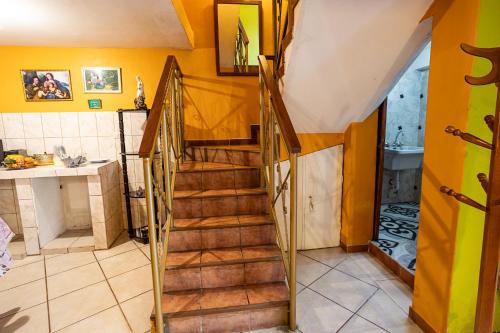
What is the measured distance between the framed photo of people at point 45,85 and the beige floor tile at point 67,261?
1843 mm

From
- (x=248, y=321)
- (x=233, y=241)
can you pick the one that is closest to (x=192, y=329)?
(x=248, y=321)

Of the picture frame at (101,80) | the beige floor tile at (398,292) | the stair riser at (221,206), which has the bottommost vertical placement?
the beige floor tile at (398,292)

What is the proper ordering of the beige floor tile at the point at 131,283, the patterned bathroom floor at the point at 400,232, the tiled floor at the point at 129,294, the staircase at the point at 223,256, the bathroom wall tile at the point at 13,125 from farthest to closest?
1. the bathroom wall tile at the point at 13,125
2. the patterned bathroom floor at the point at 400,232
3. the beige floor tile at the point at 131,283
4. the tiled floor at the point at 129,294
5. the staircase at the point at 223,256

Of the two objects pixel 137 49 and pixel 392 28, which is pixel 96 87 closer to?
pixel 137 49

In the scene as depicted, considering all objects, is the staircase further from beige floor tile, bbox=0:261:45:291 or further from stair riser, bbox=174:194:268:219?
beige floor tile, bbox=0:261:45:291

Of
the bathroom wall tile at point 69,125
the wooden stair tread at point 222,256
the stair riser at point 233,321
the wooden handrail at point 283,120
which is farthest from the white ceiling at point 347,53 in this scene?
the bathroom wall tile at point 69,125

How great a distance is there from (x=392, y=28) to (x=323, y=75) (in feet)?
1.69

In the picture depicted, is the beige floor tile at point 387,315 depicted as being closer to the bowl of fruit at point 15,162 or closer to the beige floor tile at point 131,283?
the beige floor tile at point 131,283

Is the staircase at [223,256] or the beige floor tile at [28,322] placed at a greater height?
the staircase at [223,256]

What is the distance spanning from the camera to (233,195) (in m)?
2.23

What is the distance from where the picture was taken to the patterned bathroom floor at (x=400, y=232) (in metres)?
2.52

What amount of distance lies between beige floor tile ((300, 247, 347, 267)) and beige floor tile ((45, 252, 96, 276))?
2.27 m

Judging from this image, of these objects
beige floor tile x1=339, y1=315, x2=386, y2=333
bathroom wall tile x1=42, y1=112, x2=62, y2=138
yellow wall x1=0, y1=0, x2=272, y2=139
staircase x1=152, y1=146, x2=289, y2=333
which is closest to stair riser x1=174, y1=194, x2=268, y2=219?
staircase x1=152, y1=146, x2=289, y2=333

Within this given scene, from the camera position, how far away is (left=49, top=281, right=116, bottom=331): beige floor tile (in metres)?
1.87
